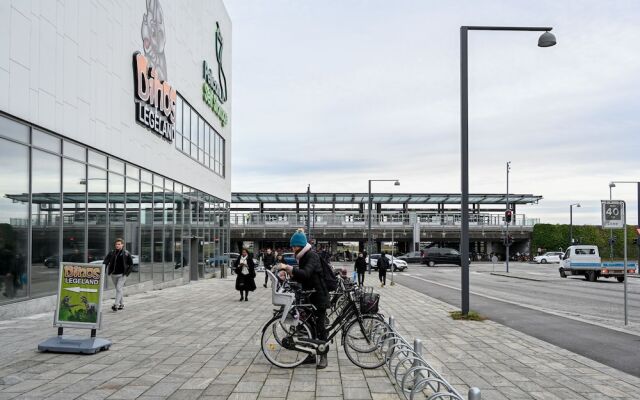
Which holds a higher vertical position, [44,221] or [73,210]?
[73,210]

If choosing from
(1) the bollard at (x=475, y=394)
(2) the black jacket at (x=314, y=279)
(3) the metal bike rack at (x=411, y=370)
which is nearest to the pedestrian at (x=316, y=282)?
(2) the black jacket at (x=314, y=279)

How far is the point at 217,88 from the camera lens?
34719mm

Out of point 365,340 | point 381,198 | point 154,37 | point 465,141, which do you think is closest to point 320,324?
point 365,340

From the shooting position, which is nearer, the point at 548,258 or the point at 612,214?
the point at 612,214

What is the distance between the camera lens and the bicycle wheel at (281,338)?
7715 millimetres

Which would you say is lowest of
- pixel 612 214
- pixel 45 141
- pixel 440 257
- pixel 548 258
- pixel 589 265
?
pixel 548 258

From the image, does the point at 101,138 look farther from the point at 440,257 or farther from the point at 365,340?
the point at 440,257

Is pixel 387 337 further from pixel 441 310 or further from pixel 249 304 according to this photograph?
pixel 249 304

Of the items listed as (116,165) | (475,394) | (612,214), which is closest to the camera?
(475,394)

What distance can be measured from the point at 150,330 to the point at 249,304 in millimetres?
6026

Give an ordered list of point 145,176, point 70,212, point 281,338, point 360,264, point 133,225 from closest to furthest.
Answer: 1. point 281,338
2. point 70,212
3. point 133,225
4. point 145,176
5. point 360,264

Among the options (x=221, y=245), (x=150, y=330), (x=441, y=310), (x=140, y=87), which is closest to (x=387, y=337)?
(x=150, y=330)

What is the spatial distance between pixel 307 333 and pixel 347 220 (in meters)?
59.9

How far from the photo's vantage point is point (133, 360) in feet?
27.2
